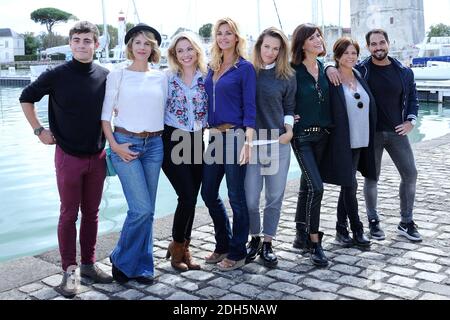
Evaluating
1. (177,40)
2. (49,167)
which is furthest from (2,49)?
(177,40)

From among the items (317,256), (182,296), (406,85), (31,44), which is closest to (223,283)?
(182,296)

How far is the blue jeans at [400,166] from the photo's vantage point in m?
5.15

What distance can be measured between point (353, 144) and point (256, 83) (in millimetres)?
1166

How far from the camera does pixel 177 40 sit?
14.2 feet

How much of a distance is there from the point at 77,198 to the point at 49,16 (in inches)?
4356

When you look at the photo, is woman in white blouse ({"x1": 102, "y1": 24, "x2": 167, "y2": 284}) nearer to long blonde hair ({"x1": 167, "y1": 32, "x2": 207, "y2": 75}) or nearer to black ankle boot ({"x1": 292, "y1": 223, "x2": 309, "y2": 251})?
long blonde hair ({"x1": 167, "y1": 32, "x2": 207, "y2": 75})

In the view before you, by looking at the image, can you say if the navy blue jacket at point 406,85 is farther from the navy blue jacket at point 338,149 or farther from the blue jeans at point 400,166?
the navy blue jacket at point 338,149

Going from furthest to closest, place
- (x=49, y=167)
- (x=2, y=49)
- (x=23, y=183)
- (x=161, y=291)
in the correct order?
(x=2, y=49)
(x=49, y=167)
(x=23, y=183)
(x=161, y=291)

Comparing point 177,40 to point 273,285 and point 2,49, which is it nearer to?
point 273,285

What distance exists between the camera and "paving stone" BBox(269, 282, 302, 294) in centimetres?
398

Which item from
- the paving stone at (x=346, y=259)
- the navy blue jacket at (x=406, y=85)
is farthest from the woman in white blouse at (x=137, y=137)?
the navy blue jacket at (x=406, y=85)

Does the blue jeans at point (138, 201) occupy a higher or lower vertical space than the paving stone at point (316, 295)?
higher

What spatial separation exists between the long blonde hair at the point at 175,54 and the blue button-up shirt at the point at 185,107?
0.41 feet

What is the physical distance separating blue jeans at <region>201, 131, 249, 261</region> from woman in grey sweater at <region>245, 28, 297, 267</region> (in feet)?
0.50
